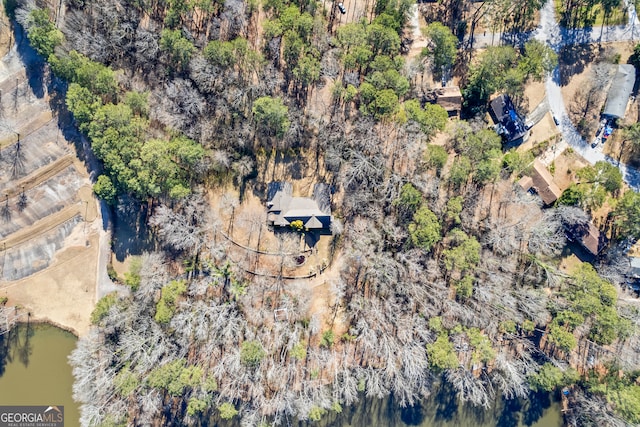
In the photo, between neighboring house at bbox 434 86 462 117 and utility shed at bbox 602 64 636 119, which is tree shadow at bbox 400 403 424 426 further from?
utility shed at bbox 602 64 636 119

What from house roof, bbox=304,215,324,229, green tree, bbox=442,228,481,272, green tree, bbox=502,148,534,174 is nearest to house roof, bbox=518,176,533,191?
green tree, bbox=502,148,534,174

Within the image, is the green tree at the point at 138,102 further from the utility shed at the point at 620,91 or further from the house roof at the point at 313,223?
the utility shed at the point at 620,91

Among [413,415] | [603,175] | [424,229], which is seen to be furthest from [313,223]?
[603,175]

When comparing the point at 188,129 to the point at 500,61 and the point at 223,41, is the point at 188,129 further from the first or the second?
the point at 500,61

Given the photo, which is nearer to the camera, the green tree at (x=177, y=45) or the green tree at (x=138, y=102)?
the green tree at (x=177, y=45)

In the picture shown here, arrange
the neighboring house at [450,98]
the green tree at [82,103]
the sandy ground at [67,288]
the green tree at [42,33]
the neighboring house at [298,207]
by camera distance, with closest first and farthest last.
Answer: the green tree at [42,33]
the green tree at [82,103]
the neighboring house at [298,207]
the neighboring house at [450,98]
the sandy ground at [67,288]

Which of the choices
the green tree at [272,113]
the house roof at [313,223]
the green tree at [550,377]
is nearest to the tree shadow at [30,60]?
the green tree at [272,113]

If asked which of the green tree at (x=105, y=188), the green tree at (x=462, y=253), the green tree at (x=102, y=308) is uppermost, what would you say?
the green tree at (x=105, y=188)
